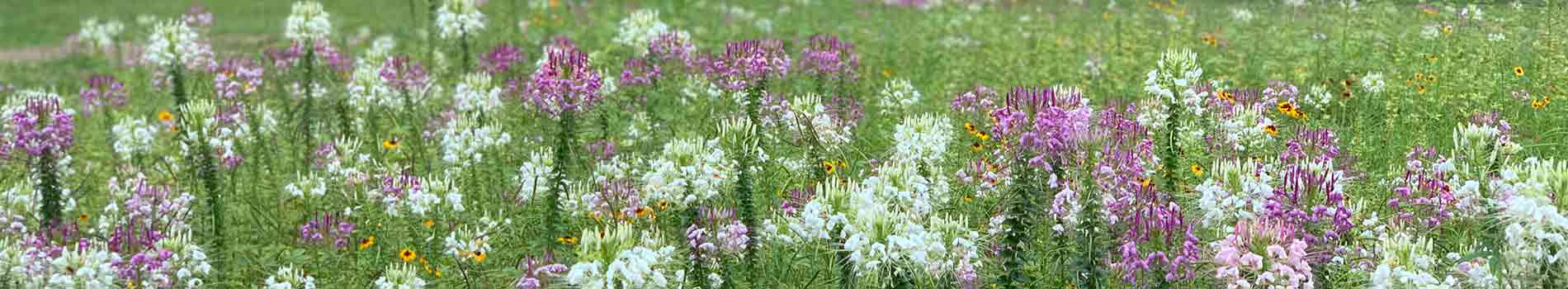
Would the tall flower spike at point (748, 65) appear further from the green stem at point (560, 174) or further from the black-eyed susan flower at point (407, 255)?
the black-eyed susan flower at point (407, 255)

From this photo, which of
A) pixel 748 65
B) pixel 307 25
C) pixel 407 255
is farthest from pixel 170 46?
pixel 748 65

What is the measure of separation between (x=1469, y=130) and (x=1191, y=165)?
1175 millimetres

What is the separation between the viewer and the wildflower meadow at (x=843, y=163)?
4.54 m

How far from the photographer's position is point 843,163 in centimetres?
654

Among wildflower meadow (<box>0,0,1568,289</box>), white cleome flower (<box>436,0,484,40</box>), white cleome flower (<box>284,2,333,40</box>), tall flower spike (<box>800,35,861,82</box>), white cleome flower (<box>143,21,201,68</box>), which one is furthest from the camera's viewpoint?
white cleome flower (<box>436,0,484,40</box>)

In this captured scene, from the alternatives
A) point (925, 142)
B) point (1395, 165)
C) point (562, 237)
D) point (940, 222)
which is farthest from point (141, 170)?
point (1395, 165)

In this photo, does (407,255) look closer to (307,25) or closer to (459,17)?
(307,25)

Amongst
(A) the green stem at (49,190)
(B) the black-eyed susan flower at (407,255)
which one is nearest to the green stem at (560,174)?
(B) the black-eyed susan flower at (407,255)

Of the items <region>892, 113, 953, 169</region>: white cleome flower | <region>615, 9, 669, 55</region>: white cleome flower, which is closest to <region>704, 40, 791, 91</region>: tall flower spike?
<region>892, 113, 953, 169</region>: white cleome flower

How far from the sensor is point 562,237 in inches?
236

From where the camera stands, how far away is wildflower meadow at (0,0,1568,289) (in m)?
4.54

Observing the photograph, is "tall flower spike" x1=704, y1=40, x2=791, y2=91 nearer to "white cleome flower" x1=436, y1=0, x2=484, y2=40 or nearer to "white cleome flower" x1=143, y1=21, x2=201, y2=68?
"white cleome flower" x1=436, y1=0, x2=484, y2=40

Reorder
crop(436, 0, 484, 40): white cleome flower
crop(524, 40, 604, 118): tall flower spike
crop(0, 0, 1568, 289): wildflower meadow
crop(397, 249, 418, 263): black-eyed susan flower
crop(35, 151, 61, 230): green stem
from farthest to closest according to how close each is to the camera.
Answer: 1. crop(436, 0, 484, 40): white cleome flower
2. crop(35, 151, 61, 230): green stem
3. crop(524, 40, 604, 118): tall flower spike
4. crop(397, 249, 418, 263): black-eyed susan flower
5. crop(0, 0, 1568, 289): wildflower meadow

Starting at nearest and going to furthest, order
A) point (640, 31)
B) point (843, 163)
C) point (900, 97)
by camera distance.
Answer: point (843, 163) < point (900, 97) < point (640, 31)
